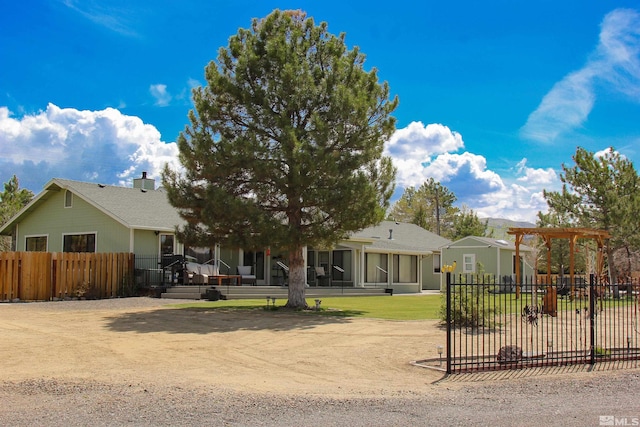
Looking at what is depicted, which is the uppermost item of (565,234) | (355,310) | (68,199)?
(68,199)

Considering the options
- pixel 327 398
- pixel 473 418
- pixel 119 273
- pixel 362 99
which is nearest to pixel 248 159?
pixel 362 99

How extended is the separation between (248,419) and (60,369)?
4.24m

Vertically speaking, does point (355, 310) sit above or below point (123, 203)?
below

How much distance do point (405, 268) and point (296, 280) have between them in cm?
1750

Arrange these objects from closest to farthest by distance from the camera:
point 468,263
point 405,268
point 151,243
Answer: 1. point 151,243
2. point 405,268
3. point 468,263

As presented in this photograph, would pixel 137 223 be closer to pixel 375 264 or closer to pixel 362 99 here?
pixel 362 99

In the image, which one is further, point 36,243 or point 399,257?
point 399,257

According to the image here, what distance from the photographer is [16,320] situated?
1557 cm

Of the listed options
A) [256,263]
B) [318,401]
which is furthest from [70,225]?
[318,401]

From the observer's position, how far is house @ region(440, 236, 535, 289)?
120 ft

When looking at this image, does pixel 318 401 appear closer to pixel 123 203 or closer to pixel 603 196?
pixel 123 203

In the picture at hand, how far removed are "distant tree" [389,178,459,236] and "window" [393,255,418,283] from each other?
97.8ft

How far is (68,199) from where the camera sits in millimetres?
27750

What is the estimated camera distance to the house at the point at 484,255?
36719mm
